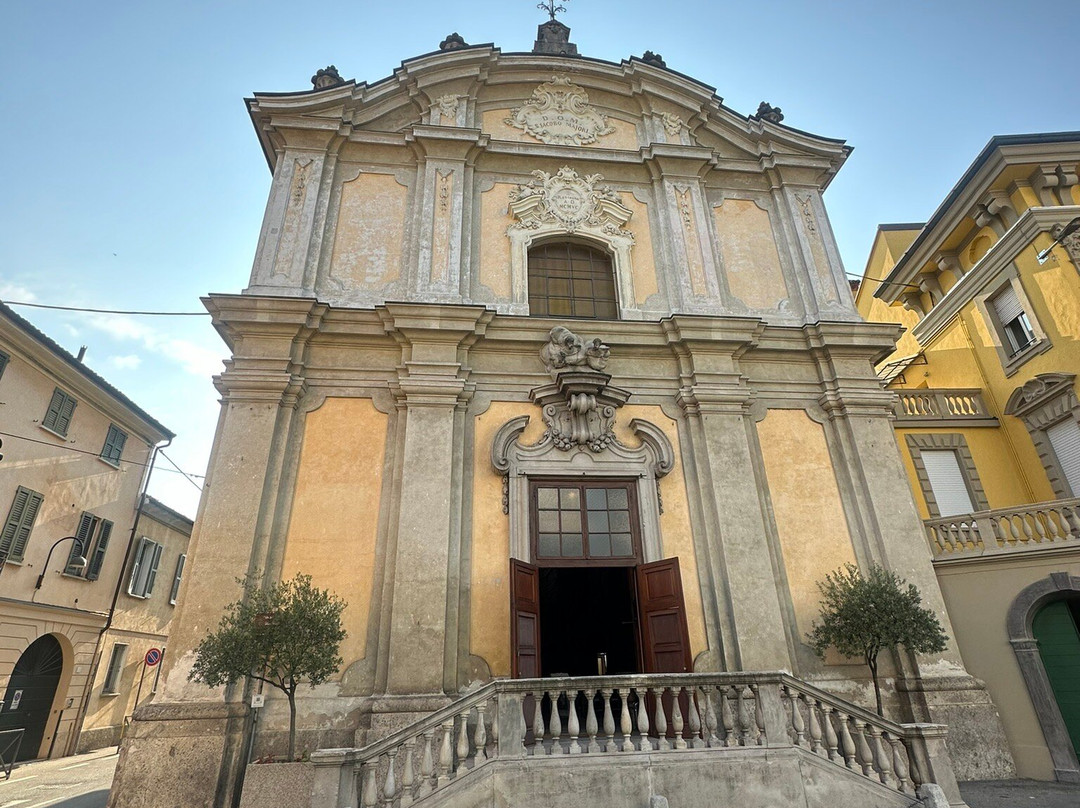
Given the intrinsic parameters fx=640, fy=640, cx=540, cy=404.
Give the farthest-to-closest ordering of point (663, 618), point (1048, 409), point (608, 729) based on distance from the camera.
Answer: point (1048, 409) < point (663, 618) < point (608, 729)

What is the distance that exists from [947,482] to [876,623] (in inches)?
271

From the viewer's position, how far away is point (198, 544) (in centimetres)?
798

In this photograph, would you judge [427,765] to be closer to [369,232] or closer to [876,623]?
[876,623]

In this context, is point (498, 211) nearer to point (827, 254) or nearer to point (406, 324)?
point (406, 324)

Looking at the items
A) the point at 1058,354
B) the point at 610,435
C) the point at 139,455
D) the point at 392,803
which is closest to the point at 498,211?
the point at 610,435

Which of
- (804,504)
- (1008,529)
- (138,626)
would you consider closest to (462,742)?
(804,504)

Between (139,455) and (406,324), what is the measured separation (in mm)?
13263

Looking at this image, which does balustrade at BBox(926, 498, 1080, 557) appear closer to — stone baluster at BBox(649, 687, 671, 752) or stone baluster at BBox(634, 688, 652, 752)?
stone baluster at BBox(649, 687, 671, 752)

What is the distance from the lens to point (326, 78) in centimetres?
1238

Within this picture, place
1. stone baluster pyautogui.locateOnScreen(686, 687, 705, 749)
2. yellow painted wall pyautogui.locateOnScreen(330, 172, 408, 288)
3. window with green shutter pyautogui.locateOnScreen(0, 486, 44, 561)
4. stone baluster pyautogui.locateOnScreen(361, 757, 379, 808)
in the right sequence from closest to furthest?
1. stone baluster pyautogui.locateOnScreen(361, 757, 379, 808)
2. stone baluster pyautogui.locateOnScreen(686, 687, 705, 749)
3. yellow painted wall pyautogui.locateOnScreen(330, 172, 408, 288)
4. window with green shutter pyautogui.locateOnScreen(0, 486, 44, 561)

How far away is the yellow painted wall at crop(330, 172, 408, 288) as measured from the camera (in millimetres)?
10555

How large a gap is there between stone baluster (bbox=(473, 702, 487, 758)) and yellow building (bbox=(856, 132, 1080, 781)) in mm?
7302

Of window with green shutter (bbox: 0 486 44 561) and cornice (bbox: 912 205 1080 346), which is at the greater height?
cornice (bbox: 912 205 1080 346)

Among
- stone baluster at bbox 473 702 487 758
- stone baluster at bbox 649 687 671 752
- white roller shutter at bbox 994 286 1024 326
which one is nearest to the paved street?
stone baluster at bbox 473 702 487 758
